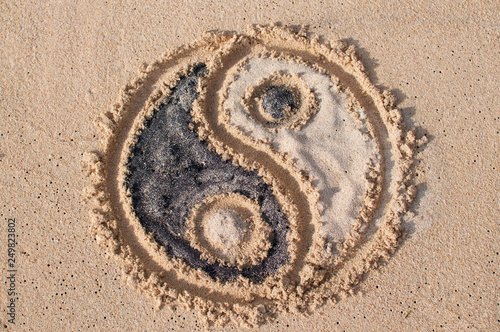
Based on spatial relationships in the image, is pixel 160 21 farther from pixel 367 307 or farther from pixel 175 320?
pixel 367 307

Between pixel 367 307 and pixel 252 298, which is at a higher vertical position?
pixel 252 298

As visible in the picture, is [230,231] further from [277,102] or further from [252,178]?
[277,102]

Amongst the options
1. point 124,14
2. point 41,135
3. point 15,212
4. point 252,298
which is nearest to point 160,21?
point 124,14

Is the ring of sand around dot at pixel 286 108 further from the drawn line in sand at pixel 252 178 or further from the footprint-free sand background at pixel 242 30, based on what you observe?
the footprint-free sand background at pixel 242 30

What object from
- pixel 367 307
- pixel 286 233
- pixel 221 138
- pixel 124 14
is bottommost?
pixel 367 307

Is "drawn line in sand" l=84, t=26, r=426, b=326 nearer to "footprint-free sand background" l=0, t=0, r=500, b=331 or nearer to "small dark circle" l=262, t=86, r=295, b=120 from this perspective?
"small dark circle" l=262, t=86, r=295, b=120

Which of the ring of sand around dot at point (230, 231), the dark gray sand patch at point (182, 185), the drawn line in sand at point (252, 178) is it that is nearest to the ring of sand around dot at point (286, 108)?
the drawn line in sand at point (252, 178)
